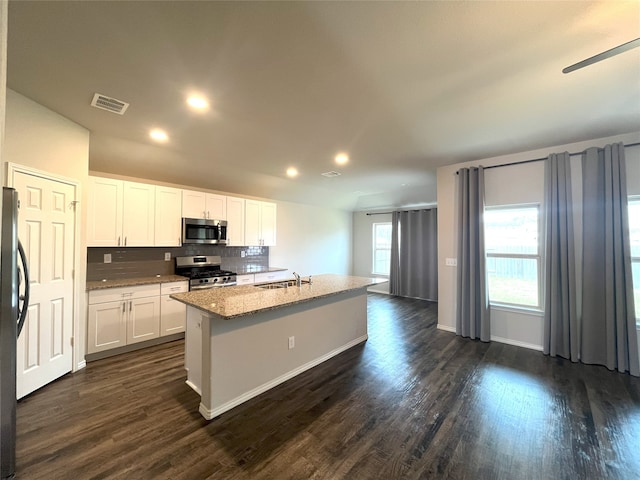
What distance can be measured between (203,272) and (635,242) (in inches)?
228

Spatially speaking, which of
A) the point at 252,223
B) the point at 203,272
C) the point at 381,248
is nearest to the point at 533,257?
the point at 381,248

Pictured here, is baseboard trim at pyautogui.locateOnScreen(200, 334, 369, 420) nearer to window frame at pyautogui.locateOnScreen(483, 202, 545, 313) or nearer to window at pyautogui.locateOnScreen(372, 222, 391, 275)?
window frame at pyautogui.locateOnScreen(483, 202, 545, 313)

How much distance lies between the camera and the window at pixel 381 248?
7.78m

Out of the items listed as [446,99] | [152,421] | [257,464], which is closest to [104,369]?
[152,421]

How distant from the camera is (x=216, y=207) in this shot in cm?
468

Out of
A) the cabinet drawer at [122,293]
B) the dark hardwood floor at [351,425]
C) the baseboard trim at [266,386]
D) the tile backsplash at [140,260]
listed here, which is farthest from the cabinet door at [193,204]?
the baseboard trim at [266,386]

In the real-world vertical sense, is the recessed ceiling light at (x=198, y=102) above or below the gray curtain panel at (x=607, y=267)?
above

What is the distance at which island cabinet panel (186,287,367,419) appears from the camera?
2248mm

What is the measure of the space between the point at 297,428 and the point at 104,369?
2415mm

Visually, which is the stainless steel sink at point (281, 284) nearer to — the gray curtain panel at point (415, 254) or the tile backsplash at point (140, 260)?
the tile backsplash at point (140, 260)

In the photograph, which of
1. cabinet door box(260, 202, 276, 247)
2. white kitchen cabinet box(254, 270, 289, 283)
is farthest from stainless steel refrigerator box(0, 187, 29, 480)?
cabinet door box(260, 202, 276, 247)

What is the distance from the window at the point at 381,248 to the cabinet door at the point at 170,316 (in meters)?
5.52

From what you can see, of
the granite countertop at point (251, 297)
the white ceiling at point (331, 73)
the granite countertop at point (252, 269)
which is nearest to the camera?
the white ceiling at point (331, 73)

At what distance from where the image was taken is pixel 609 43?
1753 mm
